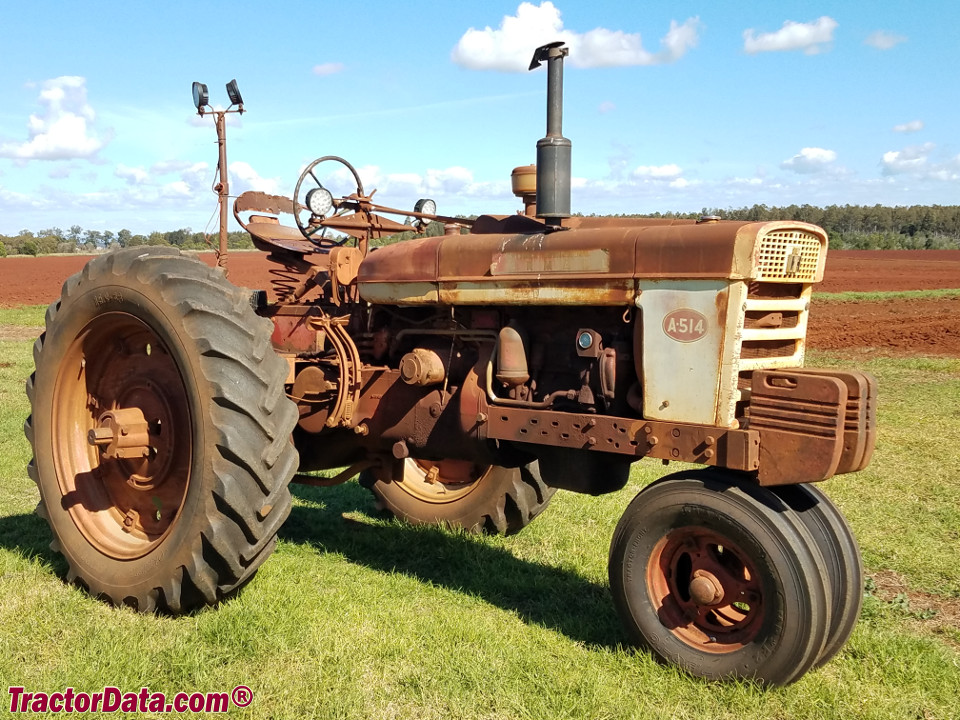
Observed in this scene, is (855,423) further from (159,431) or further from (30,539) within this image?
(30,539)

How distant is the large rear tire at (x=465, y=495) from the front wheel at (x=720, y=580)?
157 centimetres

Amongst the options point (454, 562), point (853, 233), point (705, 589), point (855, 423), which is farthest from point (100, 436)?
point (853, 233)

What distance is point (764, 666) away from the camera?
10.6 ft

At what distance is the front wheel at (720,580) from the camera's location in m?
3.20

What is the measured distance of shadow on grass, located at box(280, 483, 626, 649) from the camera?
4.08 m

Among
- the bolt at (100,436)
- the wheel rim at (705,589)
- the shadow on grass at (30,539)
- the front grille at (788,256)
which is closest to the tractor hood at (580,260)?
the front grille at (788,256)

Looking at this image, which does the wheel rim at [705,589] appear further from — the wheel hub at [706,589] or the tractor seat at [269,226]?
the tractor seat at [269,226]

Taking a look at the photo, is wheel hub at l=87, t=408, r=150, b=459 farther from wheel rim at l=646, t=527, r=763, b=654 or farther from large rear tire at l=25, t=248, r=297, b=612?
wheel rim at l=646, t=527, r=763, b=654

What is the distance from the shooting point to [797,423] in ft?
10.7

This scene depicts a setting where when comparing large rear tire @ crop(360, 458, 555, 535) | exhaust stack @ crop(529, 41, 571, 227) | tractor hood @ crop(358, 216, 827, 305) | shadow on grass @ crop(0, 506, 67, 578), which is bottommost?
shadow on grass @ crop(0, 506, 67, 578)

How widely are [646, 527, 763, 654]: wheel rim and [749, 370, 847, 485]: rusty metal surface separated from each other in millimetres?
376

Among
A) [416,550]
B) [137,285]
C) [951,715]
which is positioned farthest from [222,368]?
[951,715]

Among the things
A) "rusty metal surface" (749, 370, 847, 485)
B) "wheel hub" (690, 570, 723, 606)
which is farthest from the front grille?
"wheel hub" (690, 570, 723, 606)

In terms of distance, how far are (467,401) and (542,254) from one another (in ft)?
2.66
